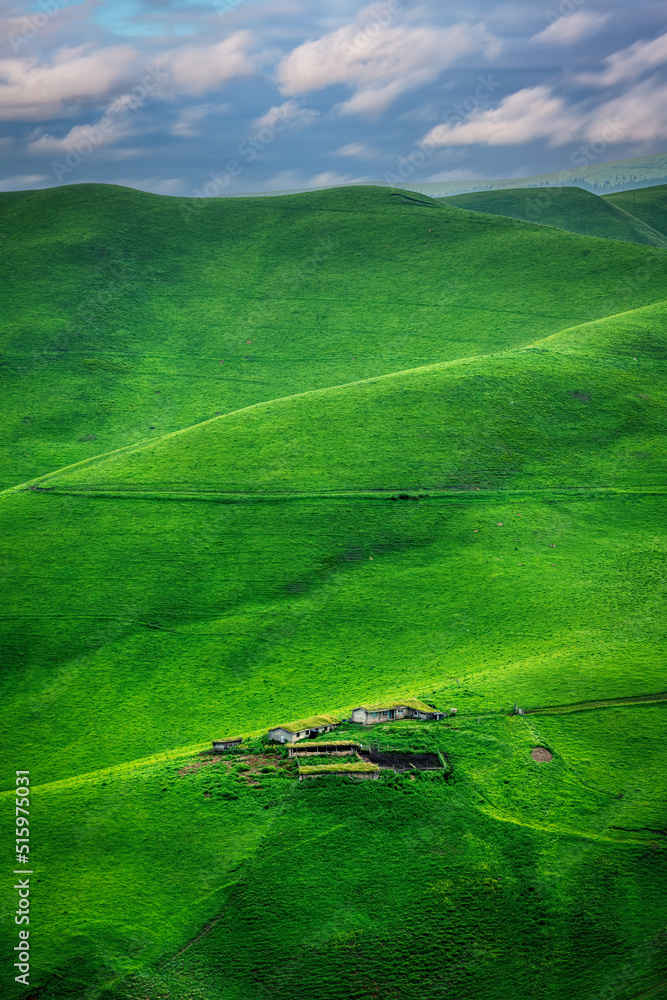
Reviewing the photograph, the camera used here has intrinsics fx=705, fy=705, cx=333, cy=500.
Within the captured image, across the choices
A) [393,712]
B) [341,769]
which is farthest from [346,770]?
[393,712]

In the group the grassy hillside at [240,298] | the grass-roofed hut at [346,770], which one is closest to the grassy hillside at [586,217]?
the grassy hillside at [240,298]

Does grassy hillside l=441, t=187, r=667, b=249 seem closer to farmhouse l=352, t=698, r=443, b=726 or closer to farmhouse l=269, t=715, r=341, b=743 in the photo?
farmhouse l=352, t=698, r=443, b=726

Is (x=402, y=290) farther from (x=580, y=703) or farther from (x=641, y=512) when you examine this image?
(x=580, y=703)

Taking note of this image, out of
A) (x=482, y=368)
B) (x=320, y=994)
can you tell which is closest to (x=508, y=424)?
(x=482, y=368)

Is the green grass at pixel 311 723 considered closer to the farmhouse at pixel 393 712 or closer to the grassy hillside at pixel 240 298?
the farmhouse at pixel 393 712

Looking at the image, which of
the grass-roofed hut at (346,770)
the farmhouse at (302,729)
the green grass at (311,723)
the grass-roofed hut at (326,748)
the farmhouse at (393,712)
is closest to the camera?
the grass-roofed hut at (346,770)

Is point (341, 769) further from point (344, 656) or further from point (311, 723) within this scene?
point (344, 656)
